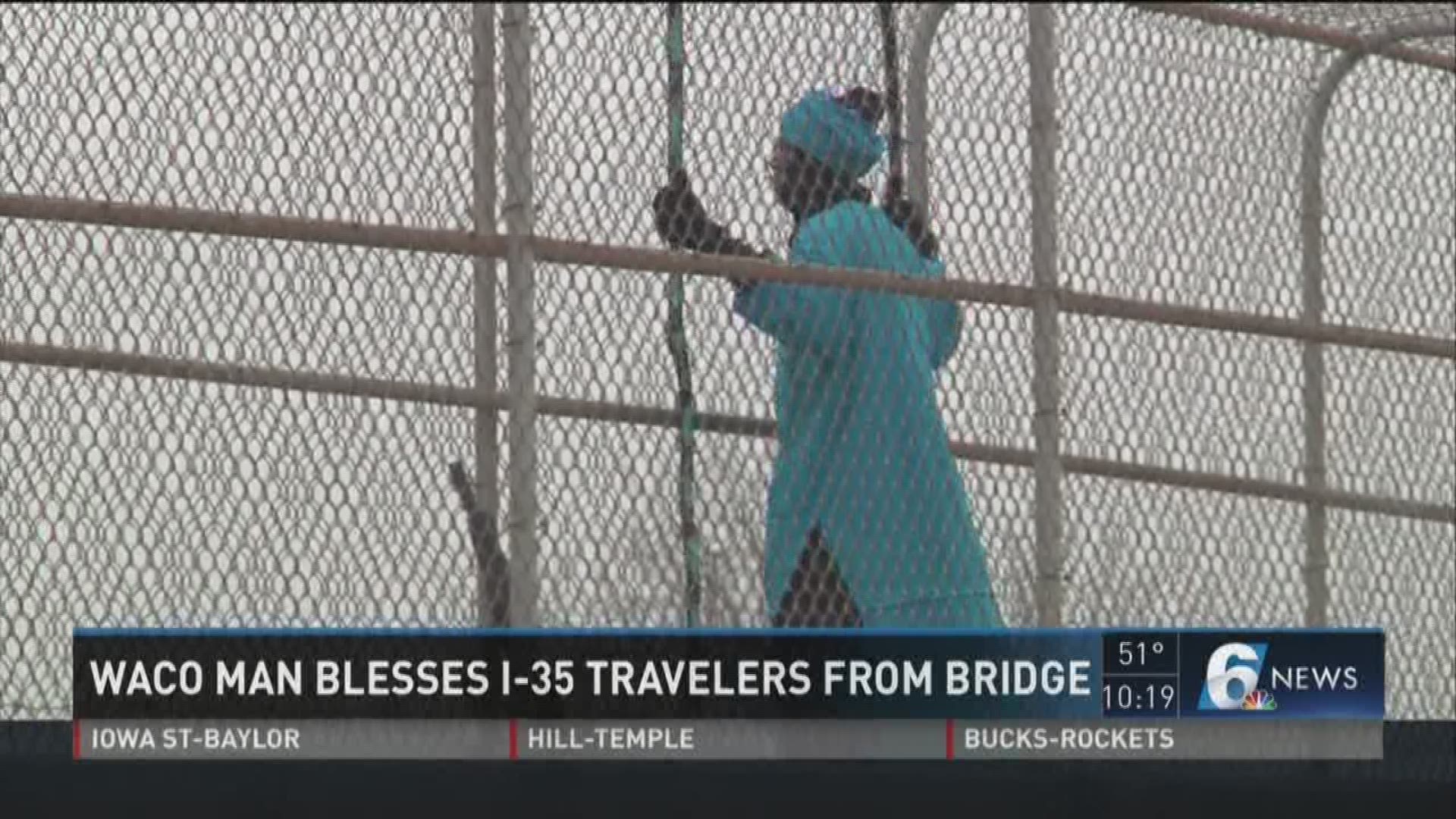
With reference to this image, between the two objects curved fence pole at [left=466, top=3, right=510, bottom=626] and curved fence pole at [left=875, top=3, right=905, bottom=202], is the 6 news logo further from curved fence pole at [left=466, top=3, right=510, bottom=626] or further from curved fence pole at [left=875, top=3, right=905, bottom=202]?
curved fence pole at [left=466, top=3, right=510, bottom=626]

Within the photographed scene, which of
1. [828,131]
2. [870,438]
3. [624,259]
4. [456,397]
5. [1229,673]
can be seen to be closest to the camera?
[456,397]

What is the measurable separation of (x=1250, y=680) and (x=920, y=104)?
1228mm

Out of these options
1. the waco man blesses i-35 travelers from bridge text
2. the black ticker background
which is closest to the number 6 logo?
the black ticker background

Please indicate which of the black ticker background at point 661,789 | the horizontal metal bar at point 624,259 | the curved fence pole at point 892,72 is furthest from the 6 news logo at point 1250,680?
the curved fence pole at point 892,72

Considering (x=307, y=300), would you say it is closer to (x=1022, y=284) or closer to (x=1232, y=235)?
(x=1022, y=284)

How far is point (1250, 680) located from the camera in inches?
244

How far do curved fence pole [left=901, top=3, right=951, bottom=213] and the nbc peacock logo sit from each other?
1.09m

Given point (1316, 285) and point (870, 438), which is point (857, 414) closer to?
point (870, 438)

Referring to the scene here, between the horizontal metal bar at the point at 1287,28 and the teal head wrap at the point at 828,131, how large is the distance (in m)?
0.60

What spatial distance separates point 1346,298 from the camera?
21.7 feet

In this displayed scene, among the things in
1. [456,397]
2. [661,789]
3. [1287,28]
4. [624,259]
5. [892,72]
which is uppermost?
[1287,28]

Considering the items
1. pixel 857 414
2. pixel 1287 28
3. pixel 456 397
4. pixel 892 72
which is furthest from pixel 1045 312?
pixel 456 397

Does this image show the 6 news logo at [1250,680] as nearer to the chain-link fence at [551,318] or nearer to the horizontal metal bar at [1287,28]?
the chain-link fence at [551,318]

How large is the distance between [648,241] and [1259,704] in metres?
1.55
